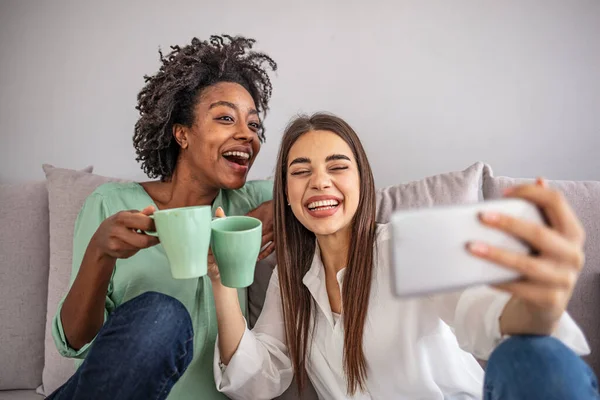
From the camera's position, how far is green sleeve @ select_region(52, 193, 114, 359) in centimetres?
94

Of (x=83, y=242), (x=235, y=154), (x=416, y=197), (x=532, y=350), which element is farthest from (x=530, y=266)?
(x=83, y=242)

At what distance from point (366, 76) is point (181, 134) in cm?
70

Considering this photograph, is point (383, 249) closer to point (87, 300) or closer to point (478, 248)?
point (478, 248)

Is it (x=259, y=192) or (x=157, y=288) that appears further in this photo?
(x=259, y=192)

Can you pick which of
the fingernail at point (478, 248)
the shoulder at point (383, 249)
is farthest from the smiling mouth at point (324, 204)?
the fingernail at point (478, 248)

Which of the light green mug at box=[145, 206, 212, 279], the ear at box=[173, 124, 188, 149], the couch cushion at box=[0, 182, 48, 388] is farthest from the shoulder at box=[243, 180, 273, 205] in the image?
the couch cushion at box=[0, 182, 48, 388]

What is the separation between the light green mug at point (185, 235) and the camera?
27.0 inches

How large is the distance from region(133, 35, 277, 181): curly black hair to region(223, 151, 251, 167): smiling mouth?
14 cm

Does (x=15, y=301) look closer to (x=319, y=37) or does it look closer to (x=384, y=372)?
(x=384, y=372)

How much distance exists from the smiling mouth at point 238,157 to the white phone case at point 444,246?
0.71 meters

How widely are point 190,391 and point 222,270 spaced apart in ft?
1.28

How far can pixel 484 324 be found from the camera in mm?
701

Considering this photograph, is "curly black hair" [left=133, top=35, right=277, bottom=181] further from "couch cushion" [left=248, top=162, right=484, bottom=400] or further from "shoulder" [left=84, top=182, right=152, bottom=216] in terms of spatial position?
"couch cushion" [left=248, top=162, right=484, bottom=400]

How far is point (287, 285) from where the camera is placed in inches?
41.9
